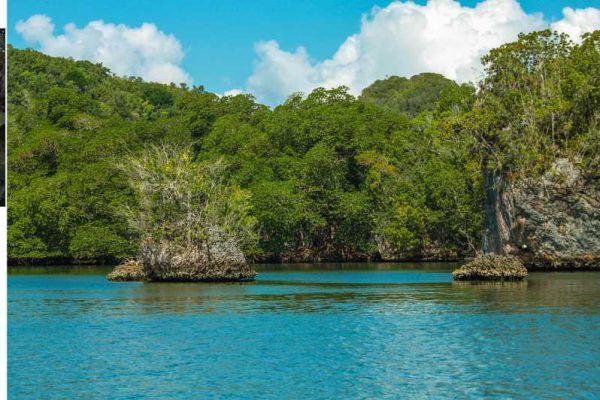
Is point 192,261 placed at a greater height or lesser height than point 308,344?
greater

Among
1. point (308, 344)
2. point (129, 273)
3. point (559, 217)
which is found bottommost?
point (308, 344)

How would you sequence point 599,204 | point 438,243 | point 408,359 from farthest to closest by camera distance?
point 438,243
point 599,204
point 408,359

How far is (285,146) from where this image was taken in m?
113

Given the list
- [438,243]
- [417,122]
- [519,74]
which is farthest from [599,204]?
[417,122]

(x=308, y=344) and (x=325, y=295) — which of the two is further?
(x=325, y=295)

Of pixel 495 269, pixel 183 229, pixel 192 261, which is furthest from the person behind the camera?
pixel 183 229

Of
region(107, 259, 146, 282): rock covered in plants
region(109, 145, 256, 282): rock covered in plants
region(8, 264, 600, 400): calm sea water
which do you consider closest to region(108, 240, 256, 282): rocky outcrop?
region(109, 145, 256, 282): rock covered in plants

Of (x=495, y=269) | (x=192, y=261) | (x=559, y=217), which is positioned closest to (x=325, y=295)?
(x=192, y=261)

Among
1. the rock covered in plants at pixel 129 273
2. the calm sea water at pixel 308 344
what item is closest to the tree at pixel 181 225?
the rock covered in plants at pixel 129 273

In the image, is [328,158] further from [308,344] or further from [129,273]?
[308,344]

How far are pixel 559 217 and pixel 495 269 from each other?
54.9ft

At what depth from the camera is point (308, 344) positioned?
32688mm

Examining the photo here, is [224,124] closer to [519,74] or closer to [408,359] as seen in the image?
[519,74]

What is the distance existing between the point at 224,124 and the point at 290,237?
778 inches
